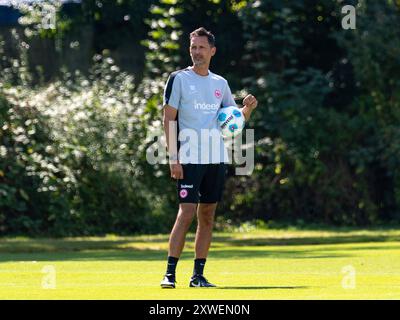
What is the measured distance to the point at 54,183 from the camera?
71.2 ft

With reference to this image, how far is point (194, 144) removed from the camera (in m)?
11.4

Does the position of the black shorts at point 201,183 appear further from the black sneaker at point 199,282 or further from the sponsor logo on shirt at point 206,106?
the black sneaker at point 199,282

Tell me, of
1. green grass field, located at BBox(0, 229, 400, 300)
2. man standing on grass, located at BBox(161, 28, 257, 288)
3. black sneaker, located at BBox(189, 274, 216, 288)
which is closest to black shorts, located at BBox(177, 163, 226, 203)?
→ man standing on grass, located at BBox(161, 28, 257, 288)

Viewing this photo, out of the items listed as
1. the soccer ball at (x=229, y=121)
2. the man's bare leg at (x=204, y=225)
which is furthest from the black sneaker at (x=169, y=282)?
the soccer ball at (x=229, y=121)

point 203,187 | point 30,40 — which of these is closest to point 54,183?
point 30,40

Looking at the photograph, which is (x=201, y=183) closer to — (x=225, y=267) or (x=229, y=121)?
(x=229, y=121)

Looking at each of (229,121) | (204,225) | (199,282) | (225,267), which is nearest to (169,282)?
(199,282)

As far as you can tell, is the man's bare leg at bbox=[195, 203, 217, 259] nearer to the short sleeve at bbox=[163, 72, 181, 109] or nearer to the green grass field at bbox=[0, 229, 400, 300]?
the green grass field at bbox=[0, 229, 400, 300]

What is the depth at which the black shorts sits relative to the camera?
1134cm

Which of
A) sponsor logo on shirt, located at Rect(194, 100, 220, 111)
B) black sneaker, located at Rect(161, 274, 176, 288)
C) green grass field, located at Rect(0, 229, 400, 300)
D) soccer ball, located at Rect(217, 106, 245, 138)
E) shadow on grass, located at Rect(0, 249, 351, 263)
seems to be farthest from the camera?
shadow on grass, located at Rect(0, 249, 351, 263)

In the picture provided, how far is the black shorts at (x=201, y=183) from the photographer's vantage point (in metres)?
11.3

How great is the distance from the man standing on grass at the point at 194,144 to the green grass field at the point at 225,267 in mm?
526
